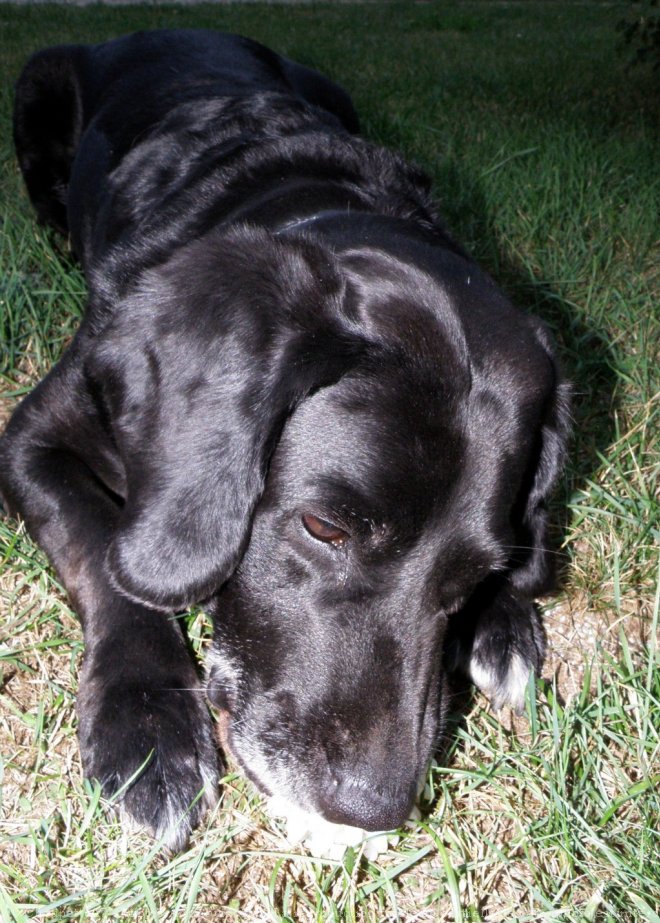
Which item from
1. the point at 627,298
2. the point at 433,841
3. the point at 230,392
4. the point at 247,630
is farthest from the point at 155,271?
the point at 627,298

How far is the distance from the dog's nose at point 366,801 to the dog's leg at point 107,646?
36 centimetres

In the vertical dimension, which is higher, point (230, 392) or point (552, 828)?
point (230, 392)

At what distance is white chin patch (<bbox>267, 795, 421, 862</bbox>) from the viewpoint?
196 centimetres

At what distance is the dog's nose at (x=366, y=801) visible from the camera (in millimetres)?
1804

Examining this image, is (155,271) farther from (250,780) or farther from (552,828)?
(552,828)

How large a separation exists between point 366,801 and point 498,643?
84 cm

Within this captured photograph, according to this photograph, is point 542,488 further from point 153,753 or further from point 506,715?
point 153,753

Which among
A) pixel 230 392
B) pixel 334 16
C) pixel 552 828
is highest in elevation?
pixel 230 392

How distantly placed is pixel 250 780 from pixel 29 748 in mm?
540

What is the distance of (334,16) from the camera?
1338 centimetres

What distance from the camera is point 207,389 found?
1963 millimetres

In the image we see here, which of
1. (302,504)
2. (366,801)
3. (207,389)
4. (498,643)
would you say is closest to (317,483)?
(302,504)

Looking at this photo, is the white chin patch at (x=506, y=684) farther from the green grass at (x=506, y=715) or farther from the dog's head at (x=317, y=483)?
the dog's head at (x=317, y=483)

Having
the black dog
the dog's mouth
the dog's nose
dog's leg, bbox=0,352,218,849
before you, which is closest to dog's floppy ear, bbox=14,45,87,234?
dog's leg, bbox=0,352,218,849
